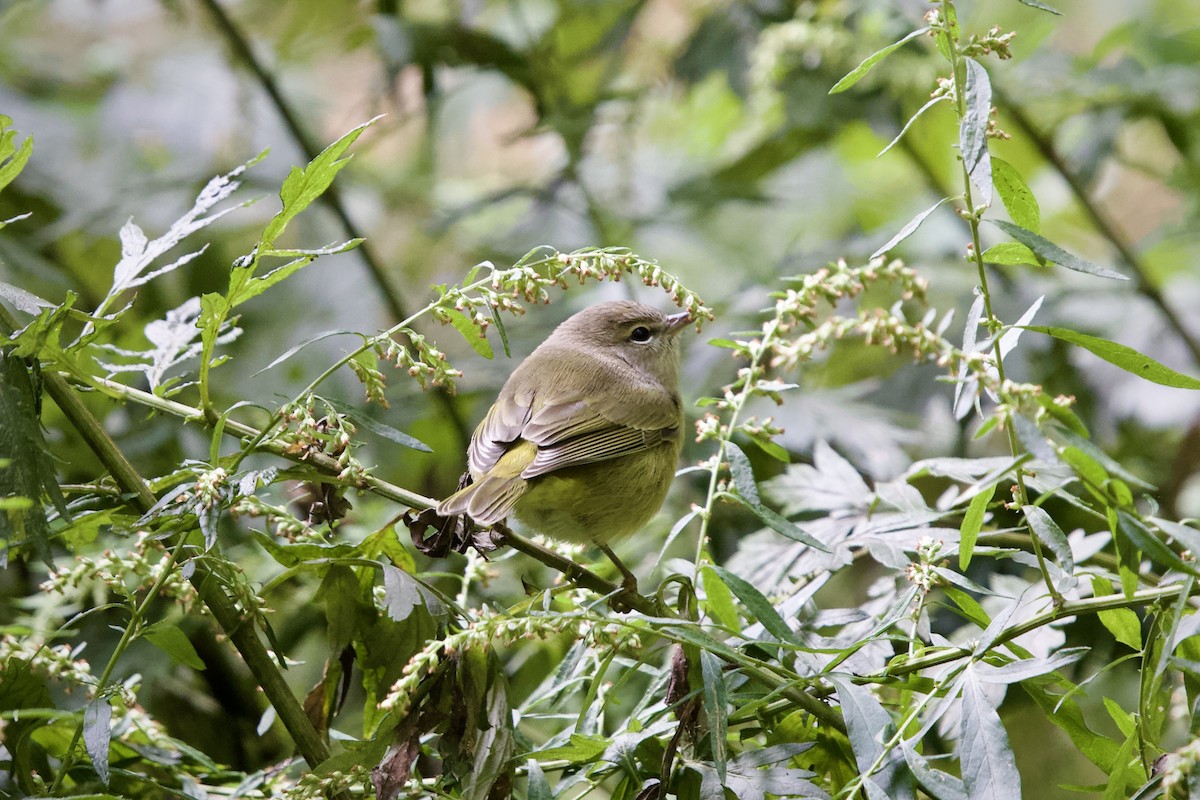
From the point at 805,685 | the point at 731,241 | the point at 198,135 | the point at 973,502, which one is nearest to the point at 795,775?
the point at 805,685

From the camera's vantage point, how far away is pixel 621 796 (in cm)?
131

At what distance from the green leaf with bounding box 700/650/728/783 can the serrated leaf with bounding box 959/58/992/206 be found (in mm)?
566

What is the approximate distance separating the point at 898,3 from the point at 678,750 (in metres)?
2.60

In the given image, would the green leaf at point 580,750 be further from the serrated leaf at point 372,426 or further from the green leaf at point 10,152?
the green leaf at point 10,152

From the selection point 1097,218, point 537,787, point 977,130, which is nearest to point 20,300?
point 537,787

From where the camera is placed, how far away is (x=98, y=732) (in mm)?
1201

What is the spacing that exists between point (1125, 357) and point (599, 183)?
3067 mm

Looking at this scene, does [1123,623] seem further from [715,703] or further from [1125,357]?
[715,703]

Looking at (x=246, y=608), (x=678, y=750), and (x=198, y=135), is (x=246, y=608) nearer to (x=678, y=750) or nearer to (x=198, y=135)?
(x=678, y=750)

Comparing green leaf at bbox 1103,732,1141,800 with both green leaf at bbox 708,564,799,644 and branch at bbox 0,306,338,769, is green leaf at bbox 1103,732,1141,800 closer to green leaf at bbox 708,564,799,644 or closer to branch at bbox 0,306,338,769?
green leaf at bbox 708,564,799,644

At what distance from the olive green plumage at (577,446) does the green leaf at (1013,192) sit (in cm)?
102

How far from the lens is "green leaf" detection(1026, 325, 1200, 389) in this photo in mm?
1050

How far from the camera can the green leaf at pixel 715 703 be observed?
1163 mm

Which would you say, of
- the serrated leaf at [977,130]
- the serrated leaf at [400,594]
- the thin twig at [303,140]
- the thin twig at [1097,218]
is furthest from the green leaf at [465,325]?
the thin twig at [1097,218]
